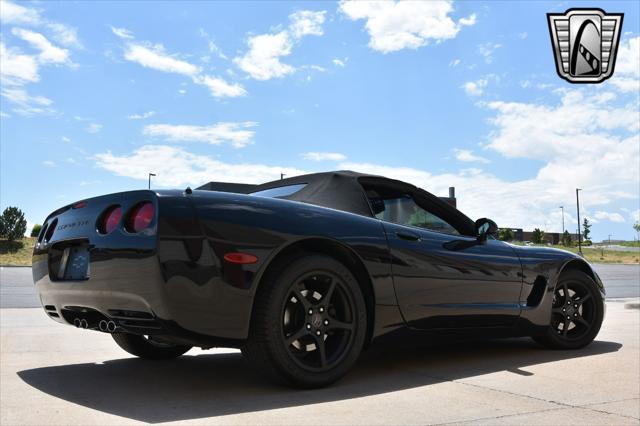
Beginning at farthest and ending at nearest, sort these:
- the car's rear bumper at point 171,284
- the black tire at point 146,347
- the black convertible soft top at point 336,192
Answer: the black tire at point 146,347
the black convertible soft top at point 336,192
the car's rear bumper at point 171,284

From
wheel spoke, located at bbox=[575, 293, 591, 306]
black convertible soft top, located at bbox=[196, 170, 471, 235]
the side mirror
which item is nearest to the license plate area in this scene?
black convertible soft top, located at bbox=[196, 170, 471, 235]

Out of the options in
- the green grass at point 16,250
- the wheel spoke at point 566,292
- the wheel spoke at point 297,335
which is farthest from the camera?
the green grass at point 16,250

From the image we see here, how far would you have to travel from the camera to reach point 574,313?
525 cm

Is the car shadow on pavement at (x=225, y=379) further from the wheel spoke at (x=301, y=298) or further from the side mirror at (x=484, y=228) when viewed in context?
the side mirror at (x=484, y=228)

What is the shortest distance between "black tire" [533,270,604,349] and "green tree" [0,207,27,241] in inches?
1661

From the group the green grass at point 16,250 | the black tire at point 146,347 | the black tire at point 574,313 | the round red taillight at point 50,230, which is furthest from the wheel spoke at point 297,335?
the green grass at point 16,250

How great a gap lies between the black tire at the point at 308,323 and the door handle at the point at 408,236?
0.53 metres

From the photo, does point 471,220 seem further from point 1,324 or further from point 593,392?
point 1,324

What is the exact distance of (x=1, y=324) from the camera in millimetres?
6594

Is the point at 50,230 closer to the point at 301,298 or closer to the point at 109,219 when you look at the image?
the point at 109,219

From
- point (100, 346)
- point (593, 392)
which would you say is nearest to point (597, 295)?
point (593, 392)

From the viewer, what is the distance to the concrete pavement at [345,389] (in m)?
2.83

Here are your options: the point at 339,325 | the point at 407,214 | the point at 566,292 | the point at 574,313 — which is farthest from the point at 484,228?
the point at 339,325

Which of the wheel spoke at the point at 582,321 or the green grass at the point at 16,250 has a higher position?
the green grass at the point at 16,250
